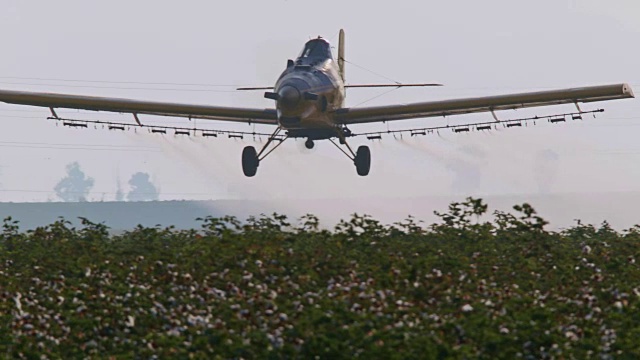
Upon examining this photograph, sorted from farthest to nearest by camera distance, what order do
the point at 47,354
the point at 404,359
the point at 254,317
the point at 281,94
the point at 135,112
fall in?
the point at 135,112 → the point at 281,94 → the point at 254,317 → the point at 47,354 → the point at 404,359

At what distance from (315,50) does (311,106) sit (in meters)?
2.69

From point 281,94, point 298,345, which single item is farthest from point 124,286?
point 281,94

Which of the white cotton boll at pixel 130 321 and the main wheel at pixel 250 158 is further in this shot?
the main wheel at pixel 250 158

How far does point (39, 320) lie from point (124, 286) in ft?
4.54

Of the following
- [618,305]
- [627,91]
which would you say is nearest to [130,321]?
[618,305]

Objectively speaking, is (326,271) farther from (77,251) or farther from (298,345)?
(77,251)

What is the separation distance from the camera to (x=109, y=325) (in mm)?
14828

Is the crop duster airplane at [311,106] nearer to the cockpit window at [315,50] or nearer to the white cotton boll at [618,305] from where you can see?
the cockpit window at [315,50]

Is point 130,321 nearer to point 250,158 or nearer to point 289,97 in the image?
point 289,97

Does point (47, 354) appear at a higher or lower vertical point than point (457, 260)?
lower

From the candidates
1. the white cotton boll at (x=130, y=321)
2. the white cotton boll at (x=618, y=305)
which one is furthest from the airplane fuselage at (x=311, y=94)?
the white cotton boll at (x=618, y=305)

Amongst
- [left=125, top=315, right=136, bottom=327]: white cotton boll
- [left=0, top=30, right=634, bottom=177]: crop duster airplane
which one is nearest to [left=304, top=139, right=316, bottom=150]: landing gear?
[left=0, top=30, right=634, bottom=177]: crop duster airplane

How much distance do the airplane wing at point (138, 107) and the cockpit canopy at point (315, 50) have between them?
6.85 feet

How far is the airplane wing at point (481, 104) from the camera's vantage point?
106ft
